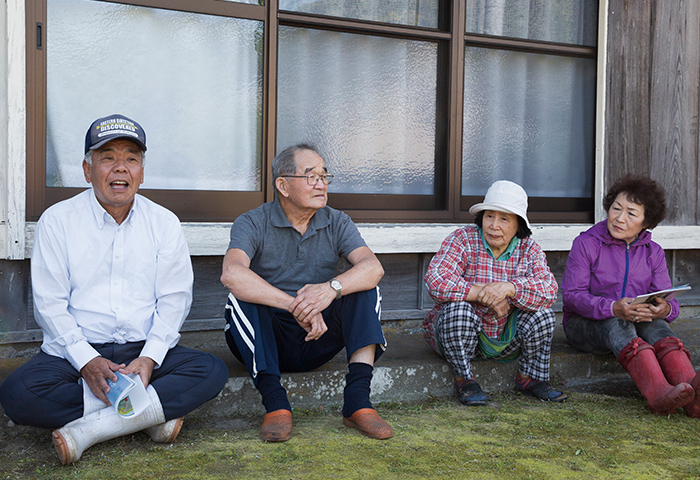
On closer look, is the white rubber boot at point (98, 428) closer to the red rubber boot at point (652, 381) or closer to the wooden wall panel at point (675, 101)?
the red rubber boot at point (652, 381)

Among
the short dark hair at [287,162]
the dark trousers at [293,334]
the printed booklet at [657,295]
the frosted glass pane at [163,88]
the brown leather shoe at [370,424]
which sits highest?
the frosted glass pane at [163,88]

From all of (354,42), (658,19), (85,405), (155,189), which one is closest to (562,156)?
(658,19)

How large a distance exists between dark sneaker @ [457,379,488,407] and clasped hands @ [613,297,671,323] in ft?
2.86

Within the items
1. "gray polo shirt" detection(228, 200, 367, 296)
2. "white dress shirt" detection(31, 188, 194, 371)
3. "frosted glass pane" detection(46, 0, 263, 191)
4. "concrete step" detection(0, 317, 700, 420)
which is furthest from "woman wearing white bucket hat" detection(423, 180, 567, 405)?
"frosted glass pane" detection(46, 0, 263, 191)

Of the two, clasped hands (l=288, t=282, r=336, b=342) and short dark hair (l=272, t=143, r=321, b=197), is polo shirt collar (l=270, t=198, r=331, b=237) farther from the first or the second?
clasped hands (l=288, t=282, r=336, b=342)

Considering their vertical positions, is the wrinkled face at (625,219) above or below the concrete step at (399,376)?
above

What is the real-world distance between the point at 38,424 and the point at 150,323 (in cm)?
58

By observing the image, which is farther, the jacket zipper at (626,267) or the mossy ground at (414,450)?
the jacket zipper at (626,267)

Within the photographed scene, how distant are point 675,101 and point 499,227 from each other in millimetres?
2440

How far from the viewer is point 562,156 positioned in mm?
4895

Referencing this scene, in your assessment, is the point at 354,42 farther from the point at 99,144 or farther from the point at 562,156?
the point at 99,144

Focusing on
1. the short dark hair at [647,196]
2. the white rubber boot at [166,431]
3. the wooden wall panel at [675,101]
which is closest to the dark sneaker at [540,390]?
the short dark hair at [647,196]

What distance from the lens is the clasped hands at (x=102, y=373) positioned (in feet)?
8.16

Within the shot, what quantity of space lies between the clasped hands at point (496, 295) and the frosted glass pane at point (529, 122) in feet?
5.12
